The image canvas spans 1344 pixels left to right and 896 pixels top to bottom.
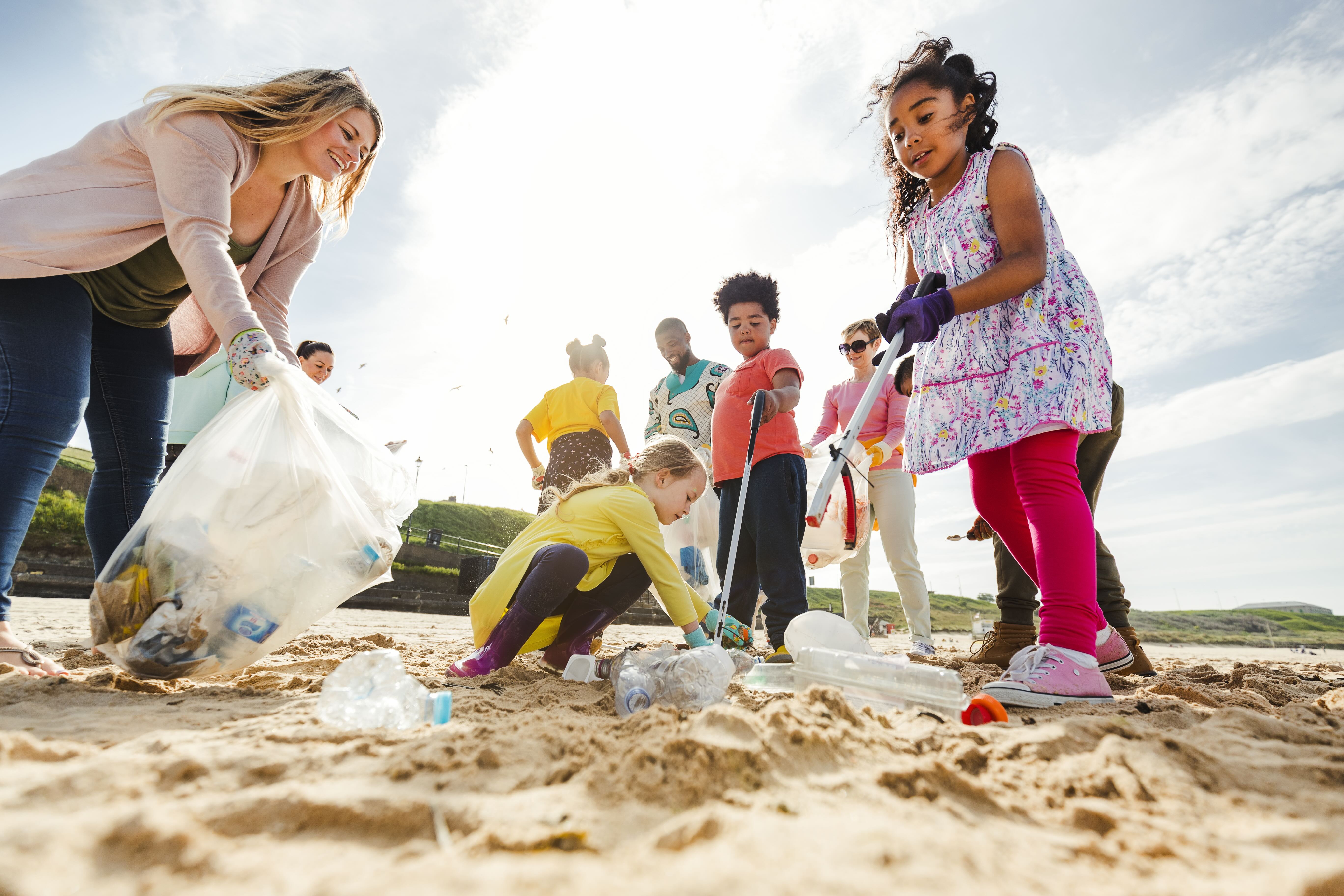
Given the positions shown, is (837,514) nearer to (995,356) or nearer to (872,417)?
(872,417)

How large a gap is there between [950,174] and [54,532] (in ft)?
50.0

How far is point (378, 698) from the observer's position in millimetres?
1415

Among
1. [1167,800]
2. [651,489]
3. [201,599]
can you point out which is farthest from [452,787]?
[651,489]

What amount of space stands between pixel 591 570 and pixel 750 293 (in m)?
1.87

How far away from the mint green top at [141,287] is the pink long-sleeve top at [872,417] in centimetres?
342

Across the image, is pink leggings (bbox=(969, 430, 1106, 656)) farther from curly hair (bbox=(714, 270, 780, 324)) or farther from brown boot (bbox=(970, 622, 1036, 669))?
curly hair (bbox=(714, 270, 780, 324))

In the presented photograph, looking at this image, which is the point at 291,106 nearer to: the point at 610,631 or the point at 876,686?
the point at 876,686

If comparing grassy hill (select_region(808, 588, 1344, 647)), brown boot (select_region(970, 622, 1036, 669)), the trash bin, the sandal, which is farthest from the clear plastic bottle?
grassy hill (select_region(808, 588, 1344, 647))

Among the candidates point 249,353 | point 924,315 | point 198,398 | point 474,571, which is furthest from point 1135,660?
point 474,571

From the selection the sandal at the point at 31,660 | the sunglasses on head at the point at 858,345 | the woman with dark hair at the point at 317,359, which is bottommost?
the sandal at the point at 31,660

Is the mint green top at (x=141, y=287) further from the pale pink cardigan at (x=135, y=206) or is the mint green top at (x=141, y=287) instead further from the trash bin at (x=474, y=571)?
the trash bin at (x=474, y=571)

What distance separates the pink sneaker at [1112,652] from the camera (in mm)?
2473

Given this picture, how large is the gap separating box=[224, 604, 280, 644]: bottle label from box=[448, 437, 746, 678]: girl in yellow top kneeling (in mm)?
617

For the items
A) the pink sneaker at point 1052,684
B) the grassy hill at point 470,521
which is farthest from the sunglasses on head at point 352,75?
the grassy hill at point 470,521
